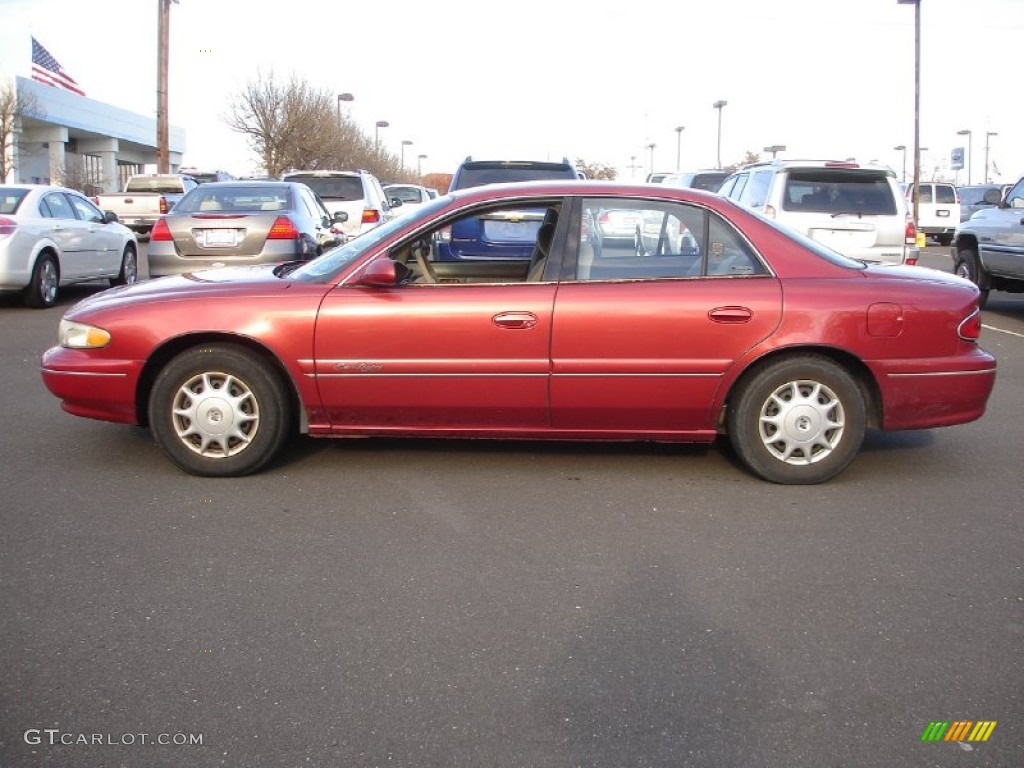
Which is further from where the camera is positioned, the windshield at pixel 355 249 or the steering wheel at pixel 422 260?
the steering wheel at pixel 422 260

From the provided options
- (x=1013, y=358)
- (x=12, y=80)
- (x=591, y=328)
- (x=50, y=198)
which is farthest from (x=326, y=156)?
(x=591, y=328)

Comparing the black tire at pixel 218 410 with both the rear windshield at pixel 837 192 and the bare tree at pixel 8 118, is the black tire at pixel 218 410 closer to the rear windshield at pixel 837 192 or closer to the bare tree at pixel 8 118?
the rear windshield at pixel 837 192

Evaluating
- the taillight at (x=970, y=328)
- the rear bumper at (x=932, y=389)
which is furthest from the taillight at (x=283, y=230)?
the taillight at (x=970, y=328)

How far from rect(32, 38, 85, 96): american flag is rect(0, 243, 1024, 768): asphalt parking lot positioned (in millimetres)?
47296

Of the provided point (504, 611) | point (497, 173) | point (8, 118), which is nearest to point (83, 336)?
point (504, 611)

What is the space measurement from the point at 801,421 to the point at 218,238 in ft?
24.9

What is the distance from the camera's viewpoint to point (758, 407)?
16.6ft

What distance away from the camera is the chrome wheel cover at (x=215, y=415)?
16.7 feet

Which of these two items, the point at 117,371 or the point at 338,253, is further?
the point at 338,253

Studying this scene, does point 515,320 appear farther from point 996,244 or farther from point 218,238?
point 996,244

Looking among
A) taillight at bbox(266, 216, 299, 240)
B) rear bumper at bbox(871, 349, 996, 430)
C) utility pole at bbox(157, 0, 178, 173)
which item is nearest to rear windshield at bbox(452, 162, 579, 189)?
taillight at bbox(266, 216, 299, 240)

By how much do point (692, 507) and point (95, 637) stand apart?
2.68m

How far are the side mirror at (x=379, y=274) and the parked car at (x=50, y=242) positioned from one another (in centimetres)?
779

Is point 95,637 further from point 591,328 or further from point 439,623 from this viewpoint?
point 591,328
